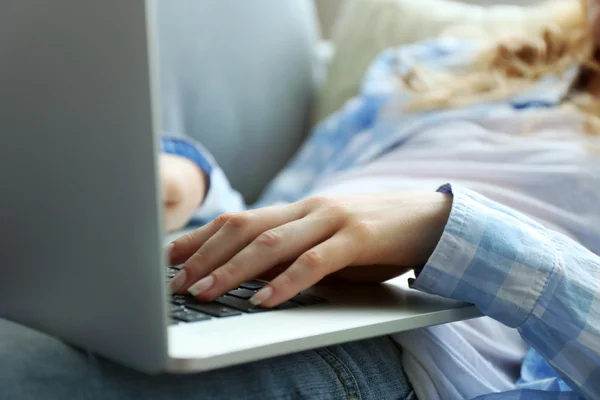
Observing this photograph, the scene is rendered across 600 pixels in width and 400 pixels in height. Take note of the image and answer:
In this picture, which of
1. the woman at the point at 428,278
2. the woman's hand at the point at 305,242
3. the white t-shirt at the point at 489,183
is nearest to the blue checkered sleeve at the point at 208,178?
the white t-shirt at the point at 489,183

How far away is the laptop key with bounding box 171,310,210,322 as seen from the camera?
0.44 meters

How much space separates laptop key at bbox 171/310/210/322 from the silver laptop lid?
0.05 meters

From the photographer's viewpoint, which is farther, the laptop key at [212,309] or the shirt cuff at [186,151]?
the shirt cuff at [186,151]

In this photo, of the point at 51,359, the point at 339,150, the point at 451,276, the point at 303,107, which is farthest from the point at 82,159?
the point at 303,107

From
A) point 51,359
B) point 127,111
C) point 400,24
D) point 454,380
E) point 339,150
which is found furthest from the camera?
point 400,24

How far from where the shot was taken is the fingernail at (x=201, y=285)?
491 millimetres

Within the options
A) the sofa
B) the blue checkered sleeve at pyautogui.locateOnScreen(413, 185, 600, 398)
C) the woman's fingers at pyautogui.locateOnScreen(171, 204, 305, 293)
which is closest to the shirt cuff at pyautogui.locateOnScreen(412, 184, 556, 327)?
the blue checkered sleeve at pyautogui.locateOnScreen(413, 185, 600, 398)

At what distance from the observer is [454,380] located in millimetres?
588

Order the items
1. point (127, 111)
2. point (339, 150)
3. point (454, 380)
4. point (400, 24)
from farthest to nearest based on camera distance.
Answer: point (400, 24) < point (339, 150) < point (454, 380) < point (127, 111)

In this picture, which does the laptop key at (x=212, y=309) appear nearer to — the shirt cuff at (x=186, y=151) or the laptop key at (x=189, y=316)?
the laptop key at (x=189, y=316)

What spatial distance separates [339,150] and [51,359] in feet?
2.55

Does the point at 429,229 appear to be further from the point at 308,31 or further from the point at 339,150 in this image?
the point at 308,31

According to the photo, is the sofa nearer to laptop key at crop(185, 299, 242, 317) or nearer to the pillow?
the pillow

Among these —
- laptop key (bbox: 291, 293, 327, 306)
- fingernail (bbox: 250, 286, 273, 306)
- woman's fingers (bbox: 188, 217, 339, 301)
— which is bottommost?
laptop key (bbox: 291, 293, 327, 306)
